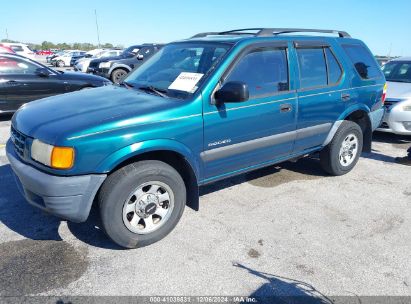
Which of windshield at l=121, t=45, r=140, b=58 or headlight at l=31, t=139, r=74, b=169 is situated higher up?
windshield at l=121, t=45, r=140, b=58

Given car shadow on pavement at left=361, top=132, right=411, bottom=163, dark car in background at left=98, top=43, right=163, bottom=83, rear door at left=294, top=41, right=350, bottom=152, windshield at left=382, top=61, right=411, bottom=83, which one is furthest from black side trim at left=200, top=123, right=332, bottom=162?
dark car in background at left=98, top=43, right=163, bottom=83

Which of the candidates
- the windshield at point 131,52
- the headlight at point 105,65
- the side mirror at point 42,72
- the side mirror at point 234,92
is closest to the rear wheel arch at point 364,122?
the side mirror at point 234,92

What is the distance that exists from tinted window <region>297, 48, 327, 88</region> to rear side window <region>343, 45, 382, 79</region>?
65 cm

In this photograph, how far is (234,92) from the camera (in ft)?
10.0

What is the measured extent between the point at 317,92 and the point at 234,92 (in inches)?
58.8

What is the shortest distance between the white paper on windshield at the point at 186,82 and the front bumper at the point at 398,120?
460 cm

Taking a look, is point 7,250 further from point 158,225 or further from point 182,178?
point 182,178

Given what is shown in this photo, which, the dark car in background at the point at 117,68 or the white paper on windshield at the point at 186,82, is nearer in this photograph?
the white paper on windshield at the point at 186,82

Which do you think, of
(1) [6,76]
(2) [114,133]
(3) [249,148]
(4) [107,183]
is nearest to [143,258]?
(4) [107,183]

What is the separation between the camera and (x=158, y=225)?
313 cm

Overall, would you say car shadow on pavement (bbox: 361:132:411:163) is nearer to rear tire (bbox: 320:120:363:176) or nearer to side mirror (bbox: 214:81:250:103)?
rear tire (bbox: 320:120:363:176)

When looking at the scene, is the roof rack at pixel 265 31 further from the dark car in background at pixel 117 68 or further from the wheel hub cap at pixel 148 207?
the dark car in background at pixel 117 68

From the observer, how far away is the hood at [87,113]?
8.75ft

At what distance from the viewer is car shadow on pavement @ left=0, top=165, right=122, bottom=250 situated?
3158 mm
